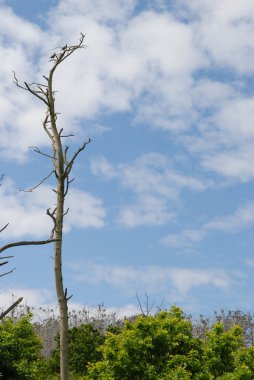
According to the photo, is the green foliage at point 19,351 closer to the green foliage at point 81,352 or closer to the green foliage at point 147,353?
the green foliage at point 147,353

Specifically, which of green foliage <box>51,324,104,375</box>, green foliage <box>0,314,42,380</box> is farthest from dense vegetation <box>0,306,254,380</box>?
green foliage <box>51,324,104,375</box>

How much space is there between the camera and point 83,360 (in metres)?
29.7

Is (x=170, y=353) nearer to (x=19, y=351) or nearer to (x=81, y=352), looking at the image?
(x=19, y=351)

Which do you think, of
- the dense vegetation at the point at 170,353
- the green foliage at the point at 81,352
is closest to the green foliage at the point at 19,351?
the dense vegetation at the point at 170,353

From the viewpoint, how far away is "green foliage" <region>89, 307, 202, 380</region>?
19.1 metres

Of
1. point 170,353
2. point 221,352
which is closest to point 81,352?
point 170,353

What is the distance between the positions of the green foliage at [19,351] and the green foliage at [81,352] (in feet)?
19.8

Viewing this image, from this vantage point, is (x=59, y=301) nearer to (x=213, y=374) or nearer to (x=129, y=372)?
(x=129, y=372)

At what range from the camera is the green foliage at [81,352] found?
2972 centimetres

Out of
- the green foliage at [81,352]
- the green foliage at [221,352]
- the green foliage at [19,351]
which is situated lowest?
the green foliage at [221,352]

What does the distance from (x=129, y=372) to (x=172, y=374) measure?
1699 mm

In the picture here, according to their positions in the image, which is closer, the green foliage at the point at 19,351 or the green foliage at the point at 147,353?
the green foliage at the point at 147,353

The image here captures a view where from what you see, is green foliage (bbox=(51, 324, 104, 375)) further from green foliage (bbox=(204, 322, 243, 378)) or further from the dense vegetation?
green foliage (bbox=(204, 322, 243, 378))

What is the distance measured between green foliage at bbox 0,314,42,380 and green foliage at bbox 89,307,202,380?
3640 millimetres
